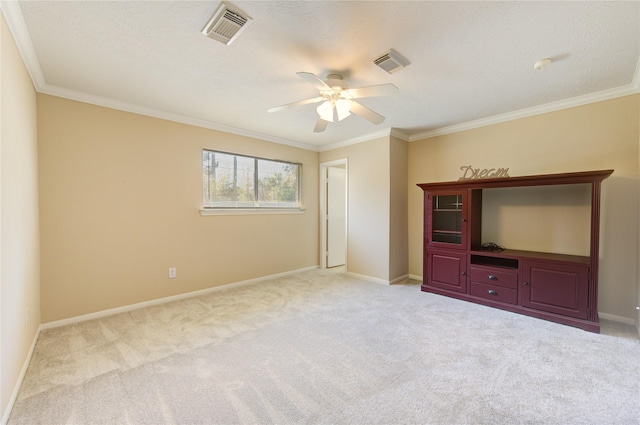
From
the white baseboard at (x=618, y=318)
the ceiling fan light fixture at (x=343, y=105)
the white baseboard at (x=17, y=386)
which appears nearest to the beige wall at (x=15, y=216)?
the white baseboard at (x=17, y=386)

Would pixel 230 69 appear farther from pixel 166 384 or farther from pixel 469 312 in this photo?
pixel 469 312

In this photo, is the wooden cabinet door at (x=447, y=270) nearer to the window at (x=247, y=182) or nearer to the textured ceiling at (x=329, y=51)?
the textured ceiling at (x=329, y=51)

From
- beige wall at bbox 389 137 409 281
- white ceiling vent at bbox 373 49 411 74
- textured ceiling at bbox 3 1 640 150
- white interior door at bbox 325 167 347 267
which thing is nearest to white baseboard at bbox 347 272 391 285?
beige wall at bbox 389 137 409 281

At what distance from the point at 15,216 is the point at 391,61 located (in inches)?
119

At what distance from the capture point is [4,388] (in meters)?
1.61

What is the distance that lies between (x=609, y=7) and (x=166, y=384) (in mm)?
3795

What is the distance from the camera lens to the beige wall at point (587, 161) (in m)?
2.88

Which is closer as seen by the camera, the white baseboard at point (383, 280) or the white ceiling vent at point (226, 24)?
the white ceiling vent at point (226, 24)

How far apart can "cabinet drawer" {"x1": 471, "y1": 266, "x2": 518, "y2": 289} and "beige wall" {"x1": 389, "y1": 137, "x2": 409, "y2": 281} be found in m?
1.19

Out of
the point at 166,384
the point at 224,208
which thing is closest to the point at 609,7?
the point at 166,384

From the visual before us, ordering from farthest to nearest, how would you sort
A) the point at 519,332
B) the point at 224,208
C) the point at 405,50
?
→ the point at 224,208, the point at 519,332, the point at 405,50

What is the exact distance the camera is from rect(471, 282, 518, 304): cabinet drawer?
322 centimetres

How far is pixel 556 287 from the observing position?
116 inches

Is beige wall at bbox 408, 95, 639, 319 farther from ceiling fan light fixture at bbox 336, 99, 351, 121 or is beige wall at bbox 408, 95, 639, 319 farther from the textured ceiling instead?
ceiling fan light fixture at bbox 336, 99, 351, 121
